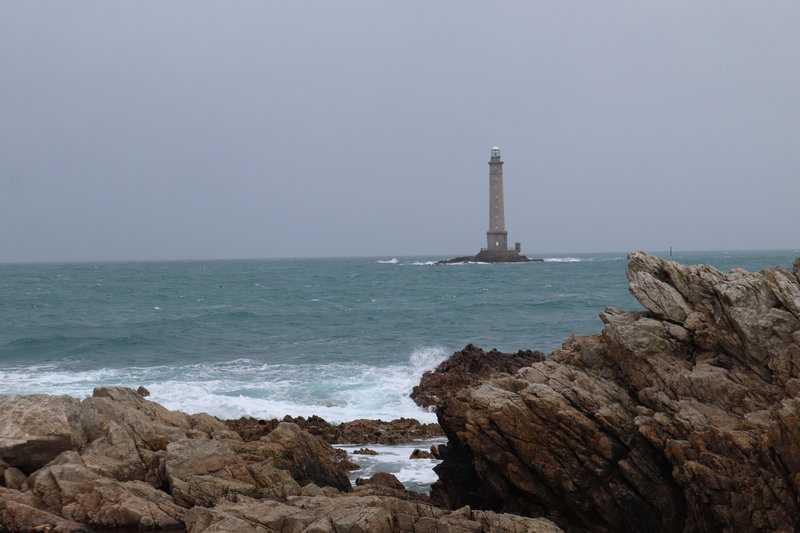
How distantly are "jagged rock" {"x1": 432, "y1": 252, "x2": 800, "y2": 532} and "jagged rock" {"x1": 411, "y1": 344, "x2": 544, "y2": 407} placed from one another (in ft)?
29.5

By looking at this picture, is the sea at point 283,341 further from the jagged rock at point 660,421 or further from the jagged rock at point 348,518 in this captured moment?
the jagged rock at point 348,518

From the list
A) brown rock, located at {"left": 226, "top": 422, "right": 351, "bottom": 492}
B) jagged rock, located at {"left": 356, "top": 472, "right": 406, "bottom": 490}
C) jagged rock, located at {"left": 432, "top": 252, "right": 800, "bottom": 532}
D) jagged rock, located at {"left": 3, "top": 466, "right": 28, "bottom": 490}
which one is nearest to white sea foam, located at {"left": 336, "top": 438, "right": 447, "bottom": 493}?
jagged rock, located at {"left": 356, "top": 472, "right": 406, "bottom": 490}

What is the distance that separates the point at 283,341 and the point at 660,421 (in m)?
27.7

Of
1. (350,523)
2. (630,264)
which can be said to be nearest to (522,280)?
(630,264)

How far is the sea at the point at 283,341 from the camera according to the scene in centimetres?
2225

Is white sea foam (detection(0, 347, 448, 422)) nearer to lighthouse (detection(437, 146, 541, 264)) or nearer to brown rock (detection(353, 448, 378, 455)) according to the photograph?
brown rock (detection(353, 448, 378, 455))

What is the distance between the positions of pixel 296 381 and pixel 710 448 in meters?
17.5

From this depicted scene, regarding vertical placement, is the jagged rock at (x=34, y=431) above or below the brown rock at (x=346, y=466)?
above

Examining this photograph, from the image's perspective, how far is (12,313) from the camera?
171 ft

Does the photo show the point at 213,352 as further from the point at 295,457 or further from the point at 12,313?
the point at 12,313

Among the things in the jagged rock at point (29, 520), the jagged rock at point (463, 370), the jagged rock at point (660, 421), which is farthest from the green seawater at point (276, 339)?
the jagged rock at point (29, 520)

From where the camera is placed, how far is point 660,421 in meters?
10.5

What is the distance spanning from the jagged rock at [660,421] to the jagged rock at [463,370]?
9.00m

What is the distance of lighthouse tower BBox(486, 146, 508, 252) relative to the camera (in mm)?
107625
